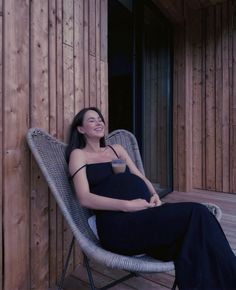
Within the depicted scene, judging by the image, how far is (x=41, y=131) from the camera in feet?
4.91

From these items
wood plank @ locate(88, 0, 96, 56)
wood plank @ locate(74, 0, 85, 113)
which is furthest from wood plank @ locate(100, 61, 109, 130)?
wood plank @ locate(74, 0, 85, 113)

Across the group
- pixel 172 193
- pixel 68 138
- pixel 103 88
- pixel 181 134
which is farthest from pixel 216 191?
pixel 68 138

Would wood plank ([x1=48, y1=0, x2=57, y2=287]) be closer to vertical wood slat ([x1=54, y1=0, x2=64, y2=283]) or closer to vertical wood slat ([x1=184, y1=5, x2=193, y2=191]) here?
vertical wood slat ([x1=54, y1=0, x2=64, y2=283])

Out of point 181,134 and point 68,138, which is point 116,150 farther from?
point 181,134

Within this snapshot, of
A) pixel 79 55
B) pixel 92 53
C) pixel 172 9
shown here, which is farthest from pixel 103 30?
pixel 172 9

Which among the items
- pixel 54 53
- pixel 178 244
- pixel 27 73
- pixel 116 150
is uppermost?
pixel 54 53

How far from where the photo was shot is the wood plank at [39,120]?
5.04 feet

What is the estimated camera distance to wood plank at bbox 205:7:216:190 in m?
4.01

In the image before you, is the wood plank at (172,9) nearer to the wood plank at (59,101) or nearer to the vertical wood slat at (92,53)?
the vertical wood slat at (92,53)

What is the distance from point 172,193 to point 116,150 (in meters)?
2.41

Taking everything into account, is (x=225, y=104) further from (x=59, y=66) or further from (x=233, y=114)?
(x=59, y=66)

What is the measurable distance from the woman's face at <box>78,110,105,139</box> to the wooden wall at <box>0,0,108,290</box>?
0.57 feet

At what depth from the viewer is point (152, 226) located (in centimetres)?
118

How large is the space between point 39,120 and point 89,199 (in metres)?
0.58
